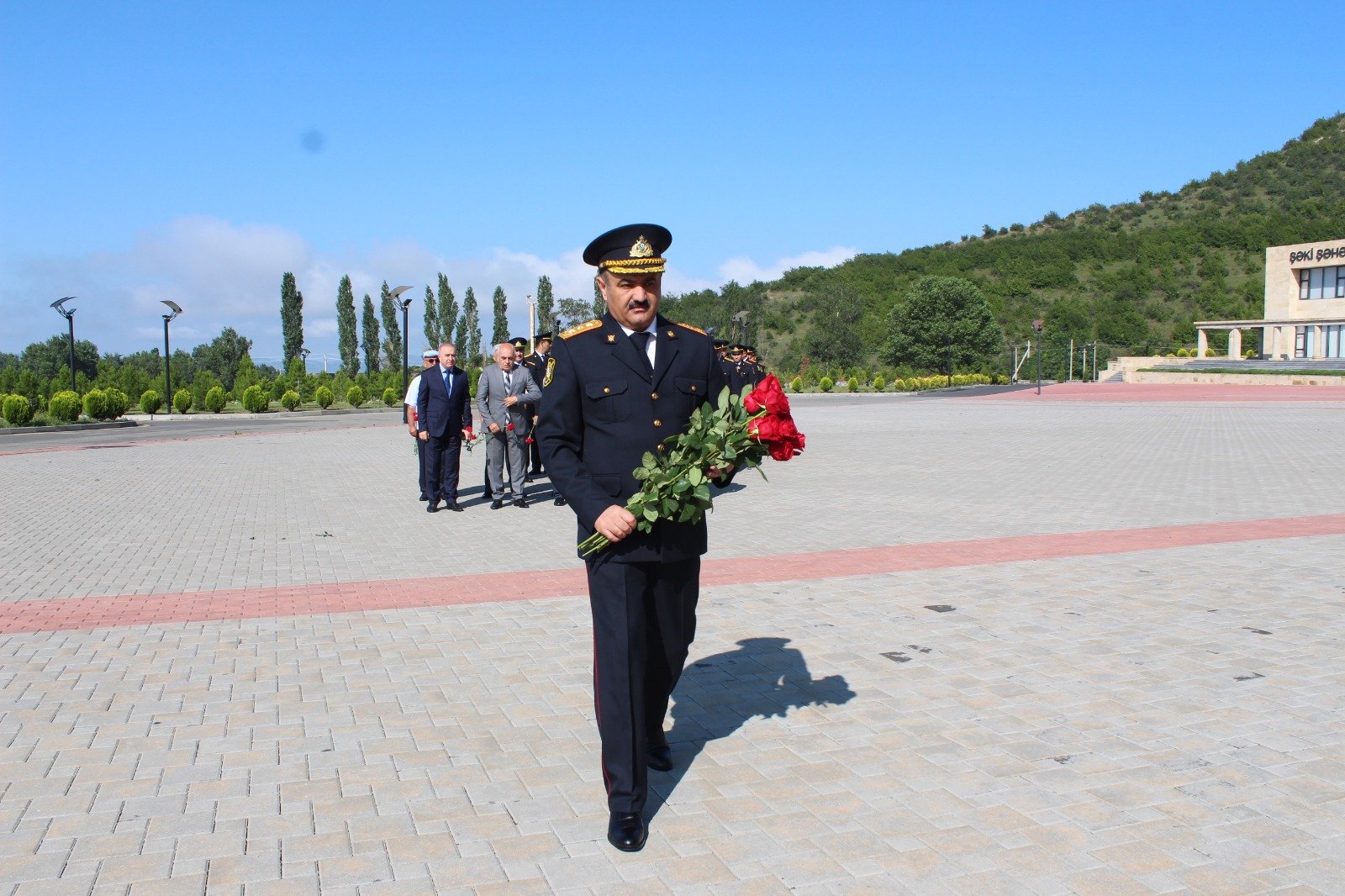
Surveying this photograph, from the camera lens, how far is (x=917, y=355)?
7688cm

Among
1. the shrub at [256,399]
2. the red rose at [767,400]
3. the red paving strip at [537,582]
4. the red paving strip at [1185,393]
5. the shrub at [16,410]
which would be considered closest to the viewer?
the red rose at [767,400]

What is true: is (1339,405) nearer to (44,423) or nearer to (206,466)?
(206,466)

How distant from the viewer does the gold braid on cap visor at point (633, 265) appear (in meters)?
3.61

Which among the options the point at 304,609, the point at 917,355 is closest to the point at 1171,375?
the point at 917,355

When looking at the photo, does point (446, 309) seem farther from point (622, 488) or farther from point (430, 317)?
point (622, 488)

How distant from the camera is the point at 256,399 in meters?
37.7

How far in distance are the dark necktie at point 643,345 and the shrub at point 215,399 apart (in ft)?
124

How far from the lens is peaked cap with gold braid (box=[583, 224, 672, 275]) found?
361cm

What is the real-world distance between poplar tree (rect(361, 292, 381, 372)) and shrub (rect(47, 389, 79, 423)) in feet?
129

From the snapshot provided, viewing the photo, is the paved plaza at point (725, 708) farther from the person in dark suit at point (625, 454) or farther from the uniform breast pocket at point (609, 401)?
the uniform breast pocket at point (609, 401)

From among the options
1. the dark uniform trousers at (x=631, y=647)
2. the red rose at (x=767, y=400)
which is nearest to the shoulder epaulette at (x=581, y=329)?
the red rose at (x=767, y=400)

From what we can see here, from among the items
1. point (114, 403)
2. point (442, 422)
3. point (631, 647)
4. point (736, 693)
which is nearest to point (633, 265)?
point (631, 647)

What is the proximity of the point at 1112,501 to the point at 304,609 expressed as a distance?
812cm

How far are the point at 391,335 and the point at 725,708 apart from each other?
230 ft
